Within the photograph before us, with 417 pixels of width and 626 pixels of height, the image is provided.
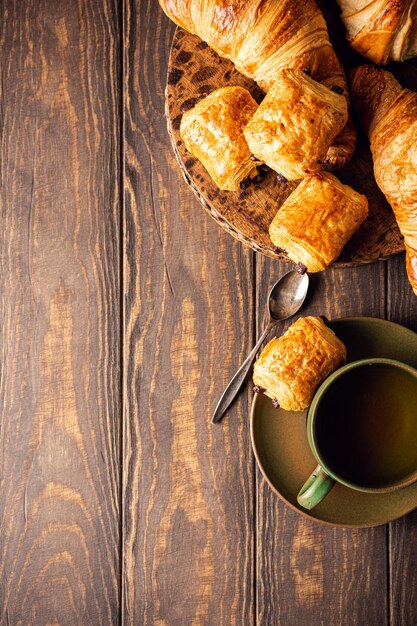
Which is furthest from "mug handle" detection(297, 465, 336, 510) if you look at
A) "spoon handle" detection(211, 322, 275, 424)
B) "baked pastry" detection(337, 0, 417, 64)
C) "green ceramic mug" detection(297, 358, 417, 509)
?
"baked pastry" detection(337, 0, 417, 64)

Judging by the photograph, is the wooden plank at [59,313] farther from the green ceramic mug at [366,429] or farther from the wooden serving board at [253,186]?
the green ceramic mug at [366,429]

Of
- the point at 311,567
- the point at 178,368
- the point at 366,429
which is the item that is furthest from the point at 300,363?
the point at 311,567

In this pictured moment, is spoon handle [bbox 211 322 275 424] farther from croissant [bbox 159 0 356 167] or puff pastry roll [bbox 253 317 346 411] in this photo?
croissant [bbox 159 0 356 167]

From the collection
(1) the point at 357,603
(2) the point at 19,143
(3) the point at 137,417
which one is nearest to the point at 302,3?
(2) the point at 19,143

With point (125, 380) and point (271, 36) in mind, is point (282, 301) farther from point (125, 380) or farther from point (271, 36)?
point (271, 36)

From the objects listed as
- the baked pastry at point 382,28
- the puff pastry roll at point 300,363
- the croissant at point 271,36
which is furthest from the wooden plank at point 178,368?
the baked pastry at point 382,28

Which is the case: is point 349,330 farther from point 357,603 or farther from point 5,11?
point 5,11

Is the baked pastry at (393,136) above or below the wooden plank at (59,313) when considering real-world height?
above
